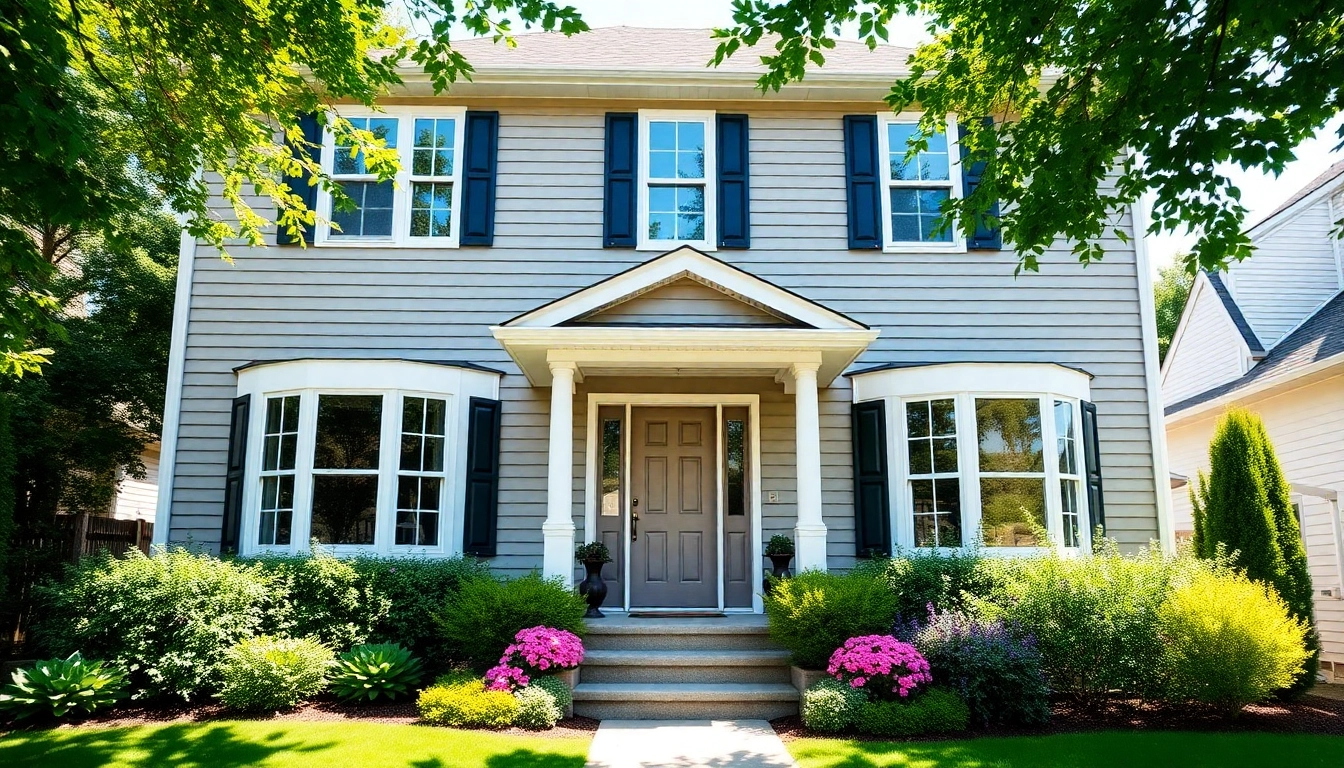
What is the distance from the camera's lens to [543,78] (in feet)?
31.1

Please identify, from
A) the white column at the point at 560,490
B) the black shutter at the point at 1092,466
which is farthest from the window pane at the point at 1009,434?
the white column at the point at 560,490

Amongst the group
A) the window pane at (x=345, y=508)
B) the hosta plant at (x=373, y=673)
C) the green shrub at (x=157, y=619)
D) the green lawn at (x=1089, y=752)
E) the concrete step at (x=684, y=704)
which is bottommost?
the green lawn at (x=1089, y=752)

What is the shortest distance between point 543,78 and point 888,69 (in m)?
3.94

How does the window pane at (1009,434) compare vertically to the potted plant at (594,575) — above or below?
above

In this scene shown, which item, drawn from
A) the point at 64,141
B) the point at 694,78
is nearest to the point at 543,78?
the point at 694,78

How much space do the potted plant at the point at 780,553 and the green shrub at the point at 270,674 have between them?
4188mm

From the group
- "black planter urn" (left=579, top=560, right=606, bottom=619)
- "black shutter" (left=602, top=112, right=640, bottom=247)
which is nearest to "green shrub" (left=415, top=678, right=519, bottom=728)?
"black planter urn" (left=579, top=560, right=606, bottom=619)

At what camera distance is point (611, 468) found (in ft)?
30.7

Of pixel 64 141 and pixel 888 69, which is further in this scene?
pixel 888 69

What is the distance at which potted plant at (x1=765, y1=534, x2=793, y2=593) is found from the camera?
8.54 m

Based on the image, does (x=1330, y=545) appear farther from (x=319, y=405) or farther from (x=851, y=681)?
(x=319, y=405)

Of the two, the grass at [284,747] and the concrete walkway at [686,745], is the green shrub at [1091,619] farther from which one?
the grass at [284,747]

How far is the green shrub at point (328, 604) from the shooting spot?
24.6 ft

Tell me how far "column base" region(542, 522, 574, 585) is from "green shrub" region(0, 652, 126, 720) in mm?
3511
